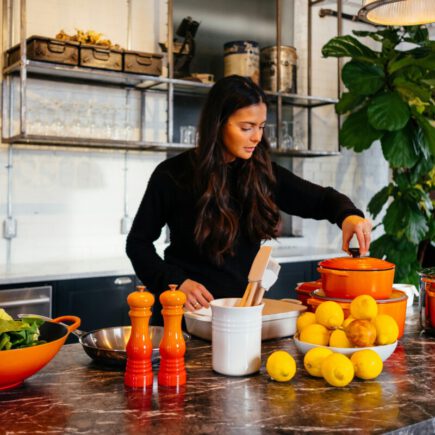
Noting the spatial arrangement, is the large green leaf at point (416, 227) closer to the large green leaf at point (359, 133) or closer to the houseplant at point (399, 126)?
the houseplant at point (399, 126)

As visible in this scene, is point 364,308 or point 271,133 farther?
point 271,133

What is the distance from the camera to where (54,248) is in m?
4.18

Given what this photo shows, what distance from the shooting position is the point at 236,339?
1.46 meters

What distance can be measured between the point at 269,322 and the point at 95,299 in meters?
2.02

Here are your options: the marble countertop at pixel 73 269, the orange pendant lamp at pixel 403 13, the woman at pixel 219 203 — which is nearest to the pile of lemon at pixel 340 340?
the woman at pixel 219 203

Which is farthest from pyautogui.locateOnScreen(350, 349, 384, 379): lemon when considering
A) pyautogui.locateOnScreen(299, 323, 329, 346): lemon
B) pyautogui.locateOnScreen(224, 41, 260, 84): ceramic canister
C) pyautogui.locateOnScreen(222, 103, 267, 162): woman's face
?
pyautogui.locateOnScreen(224, 41, 260, 84): ceramic canister

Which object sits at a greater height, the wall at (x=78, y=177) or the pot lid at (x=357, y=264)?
the wall at (x=78, y=177)

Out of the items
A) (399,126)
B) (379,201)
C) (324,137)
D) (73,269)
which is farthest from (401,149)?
(73,269)

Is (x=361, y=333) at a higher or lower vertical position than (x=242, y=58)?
lower

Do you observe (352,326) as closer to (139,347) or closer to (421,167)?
(139,347)

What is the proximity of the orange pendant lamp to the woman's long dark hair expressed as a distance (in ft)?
1.97

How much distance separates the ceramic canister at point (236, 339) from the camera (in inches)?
57.4

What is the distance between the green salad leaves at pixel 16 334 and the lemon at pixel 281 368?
537 millimetres

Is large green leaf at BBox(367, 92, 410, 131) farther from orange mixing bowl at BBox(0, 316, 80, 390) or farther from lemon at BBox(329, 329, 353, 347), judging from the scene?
orange mixing bowl at BBox(0, 316, 80, 390)
